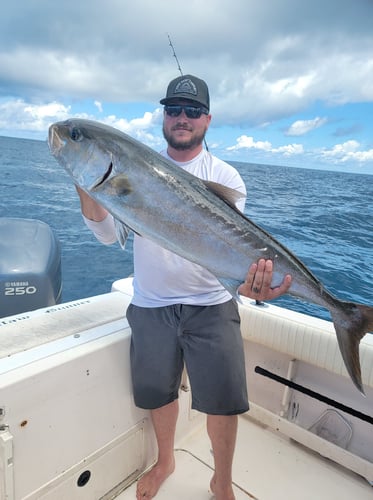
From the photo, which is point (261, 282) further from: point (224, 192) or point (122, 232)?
point (122, 232)

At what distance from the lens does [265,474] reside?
8.50 ft

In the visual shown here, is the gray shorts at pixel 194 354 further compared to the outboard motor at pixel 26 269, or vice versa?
the outboard motor at pixel 26 269

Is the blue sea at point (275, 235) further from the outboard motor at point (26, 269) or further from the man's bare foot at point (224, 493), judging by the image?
the man's bare foot at point (224, 493)

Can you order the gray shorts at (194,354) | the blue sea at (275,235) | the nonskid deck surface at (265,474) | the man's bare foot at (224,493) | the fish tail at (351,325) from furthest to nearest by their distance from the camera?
the blue sea at (275,235), the nonskid deck surface at (265,474), the man's bare foot at (224,493), the gray shorts at (194,354), the fish tail at (351,325)

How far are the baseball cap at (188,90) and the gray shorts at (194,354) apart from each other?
119 cm

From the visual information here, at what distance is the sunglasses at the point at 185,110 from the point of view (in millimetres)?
2223

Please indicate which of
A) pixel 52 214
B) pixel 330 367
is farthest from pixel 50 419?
pixel 52 214

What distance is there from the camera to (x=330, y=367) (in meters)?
2.49

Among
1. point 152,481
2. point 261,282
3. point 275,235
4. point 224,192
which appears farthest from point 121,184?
point 275,235

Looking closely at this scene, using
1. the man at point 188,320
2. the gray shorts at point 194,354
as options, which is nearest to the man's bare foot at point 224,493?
the man at point 188,320

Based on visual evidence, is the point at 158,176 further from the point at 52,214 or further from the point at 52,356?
the point at 52,214

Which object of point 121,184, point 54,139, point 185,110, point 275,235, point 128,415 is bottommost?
point 275,235

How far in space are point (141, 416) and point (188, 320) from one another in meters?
0.75

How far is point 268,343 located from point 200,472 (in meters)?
0.97
